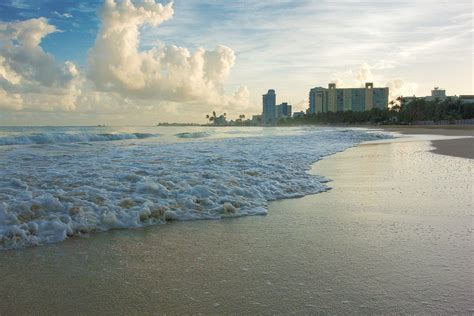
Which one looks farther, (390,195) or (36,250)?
(390,195)

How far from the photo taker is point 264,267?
11.3 feet

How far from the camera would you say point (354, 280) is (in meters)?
3.13

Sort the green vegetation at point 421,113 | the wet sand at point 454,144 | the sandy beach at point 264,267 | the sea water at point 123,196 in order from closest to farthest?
the sandy beach at point 264,267
the sea water at point 123,196
the wet sand at point 454,144
the green vegetation at point 421,113

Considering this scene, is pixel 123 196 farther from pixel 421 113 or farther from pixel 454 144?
pixel 421 113

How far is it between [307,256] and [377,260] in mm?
642

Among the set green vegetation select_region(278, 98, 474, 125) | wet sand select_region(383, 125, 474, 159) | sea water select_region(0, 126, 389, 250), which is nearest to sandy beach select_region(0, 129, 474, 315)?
sea water select_region(0, 126, 389, 250)

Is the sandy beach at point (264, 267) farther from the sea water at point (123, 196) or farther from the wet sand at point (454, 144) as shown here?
the wet sand at point (454, 144)

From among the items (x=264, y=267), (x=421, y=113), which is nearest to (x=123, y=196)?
(x=264, y=267)

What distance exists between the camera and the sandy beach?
276 centimetres

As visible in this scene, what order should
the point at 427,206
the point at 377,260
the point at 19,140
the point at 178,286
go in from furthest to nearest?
the point at 19,140, the point at 427,206, the point at 377,260, the point at 178,286

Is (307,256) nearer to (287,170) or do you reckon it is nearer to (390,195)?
(390,195)

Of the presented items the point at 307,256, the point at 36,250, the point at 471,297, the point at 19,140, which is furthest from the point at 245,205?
the point at 19,140

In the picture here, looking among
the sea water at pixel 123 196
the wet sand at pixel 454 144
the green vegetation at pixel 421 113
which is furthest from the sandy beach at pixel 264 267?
the green vegetation at pixel 421 113

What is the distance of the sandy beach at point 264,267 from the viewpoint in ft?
9.05
